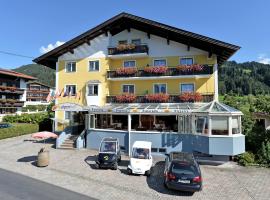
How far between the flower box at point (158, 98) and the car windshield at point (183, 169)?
13.4 meters

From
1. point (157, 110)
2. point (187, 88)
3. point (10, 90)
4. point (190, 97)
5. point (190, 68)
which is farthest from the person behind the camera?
point (10, 90)

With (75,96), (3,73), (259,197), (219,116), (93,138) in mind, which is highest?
(3,73)

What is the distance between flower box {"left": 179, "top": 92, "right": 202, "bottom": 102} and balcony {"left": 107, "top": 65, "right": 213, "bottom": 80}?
7.19ft

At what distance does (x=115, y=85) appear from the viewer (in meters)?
30.0

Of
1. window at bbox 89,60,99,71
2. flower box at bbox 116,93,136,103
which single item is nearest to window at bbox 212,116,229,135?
flower box at bbox 116,93,136,103

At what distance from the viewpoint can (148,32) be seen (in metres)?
28.5

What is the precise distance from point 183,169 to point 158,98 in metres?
13.8

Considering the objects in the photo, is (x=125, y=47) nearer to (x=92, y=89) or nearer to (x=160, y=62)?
(x=160, y=62)

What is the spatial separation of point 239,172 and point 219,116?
15.0 feet

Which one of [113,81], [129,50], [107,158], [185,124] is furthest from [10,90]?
[185,124]

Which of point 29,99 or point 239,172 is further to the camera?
point 29,99

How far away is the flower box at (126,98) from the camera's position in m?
27.6

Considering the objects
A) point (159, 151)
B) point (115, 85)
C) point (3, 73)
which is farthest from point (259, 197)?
point (3, 73)

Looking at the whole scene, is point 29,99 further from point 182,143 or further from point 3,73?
point 182,143
